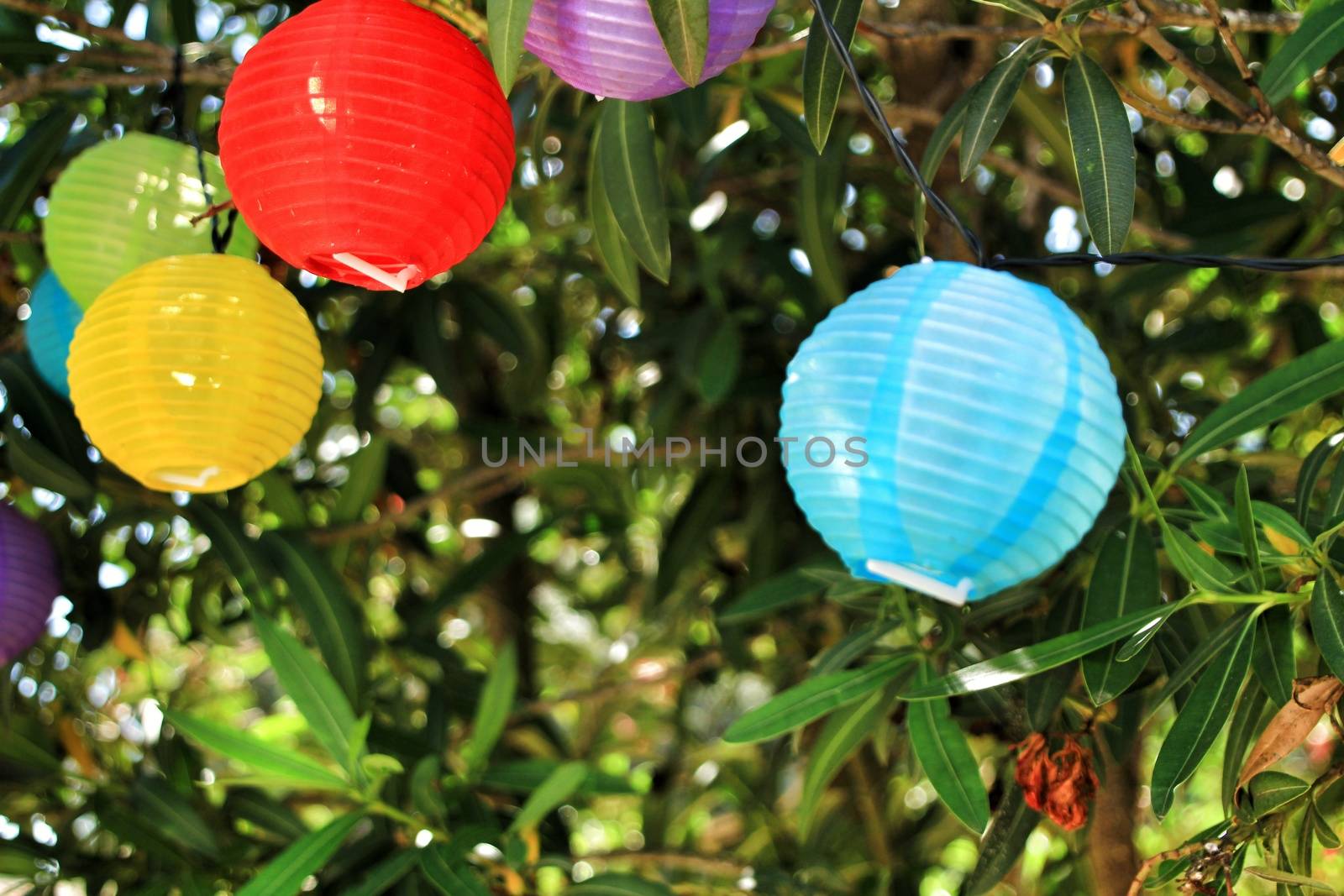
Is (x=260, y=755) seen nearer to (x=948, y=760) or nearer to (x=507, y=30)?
(x=948, y=760)

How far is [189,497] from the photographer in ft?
5.13

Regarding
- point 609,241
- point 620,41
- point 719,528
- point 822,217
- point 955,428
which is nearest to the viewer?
point 955,428

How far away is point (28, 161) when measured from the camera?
1.54 m

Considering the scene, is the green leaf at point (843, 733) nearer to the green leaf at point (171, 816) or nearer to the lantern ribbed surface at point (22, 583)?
the green leaf at point (171, 816)

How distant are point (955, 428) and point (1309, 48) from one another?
53 centimetres

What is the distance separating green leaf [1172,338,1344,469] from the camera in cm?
105

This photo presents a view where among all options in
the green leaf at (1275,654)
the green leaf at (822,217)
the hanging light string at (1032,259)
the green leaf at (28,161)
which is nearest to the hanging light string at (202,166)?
the green leaf at (28,161)

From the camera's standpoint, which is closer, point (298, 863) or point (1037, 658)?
point (1037, 658)

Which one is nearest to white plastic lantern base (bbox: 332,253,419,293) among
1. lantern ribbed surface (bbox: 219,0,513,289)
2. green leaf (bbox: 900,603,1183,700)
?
lantern ribbed surface (bbox: 219,0,513,289)

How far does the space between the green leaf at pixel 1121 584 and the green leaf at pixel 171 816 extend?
1.00 metres

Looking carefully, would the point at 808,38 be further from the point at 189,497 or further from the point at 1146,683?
the point at 189,497

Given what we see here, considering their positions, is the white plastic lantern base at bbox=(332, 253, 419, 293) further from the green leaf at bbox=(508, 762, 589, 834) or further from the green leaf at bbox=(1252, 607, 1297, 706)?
the green leaf at bbox=(1252, 607, 1297, 706)

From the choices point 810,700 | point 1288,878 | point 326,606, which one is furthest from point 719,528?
point 1288,878

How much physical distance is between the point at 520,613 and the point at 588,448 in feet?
1.85
